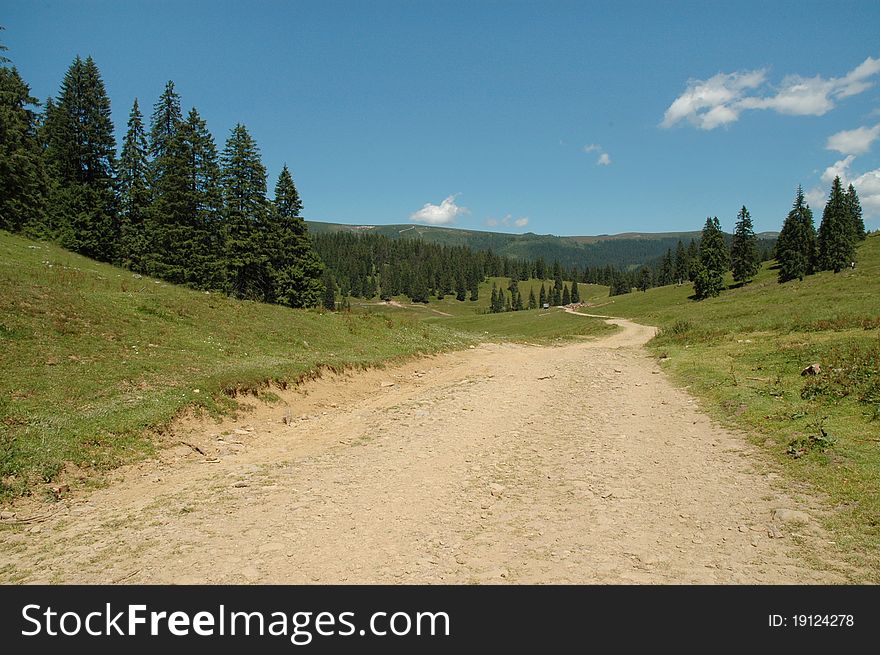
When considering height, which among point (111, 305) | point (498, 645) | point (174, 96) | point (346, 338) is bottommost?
point (498, 645)

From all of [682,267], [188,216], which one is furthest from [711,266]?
[188,216]

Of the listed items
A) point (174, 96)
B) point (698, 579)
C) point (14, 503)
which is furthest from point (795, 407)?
point (174, 96)

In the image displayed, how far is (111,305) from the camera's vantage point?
18547mm

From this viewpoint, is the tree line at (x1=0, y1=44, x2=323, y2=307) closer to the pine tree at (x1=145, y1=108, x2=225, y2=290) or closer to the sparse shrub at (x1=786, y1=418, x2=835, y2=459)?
the pine tree at (x1=145, y1=108, x2=225, y2=290)

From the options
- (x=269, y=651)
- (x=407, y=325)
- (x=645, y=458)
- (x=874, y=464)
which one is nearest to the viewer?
(x=269, y=651)

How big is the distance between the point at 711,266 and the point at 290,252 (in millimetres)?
75381

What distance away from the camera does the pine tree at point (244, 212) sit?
43.6 meters

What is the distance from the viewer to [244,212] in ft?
146

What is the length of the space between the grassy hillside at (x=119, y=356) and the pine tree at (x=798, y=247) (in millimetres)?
89915

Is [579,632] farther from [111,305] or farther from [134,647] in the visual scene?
[111,305]

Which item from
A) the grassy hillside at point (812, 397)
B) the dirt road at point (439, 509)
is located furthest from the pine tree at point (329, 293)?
the dirt road at point (439, 509)

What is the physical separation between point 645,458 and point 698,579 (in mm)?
4682

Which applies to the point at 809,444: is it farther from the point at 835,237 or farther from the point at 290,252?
the point at 835,237

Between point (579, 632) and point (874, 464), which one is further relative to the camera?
point (874, 464)
